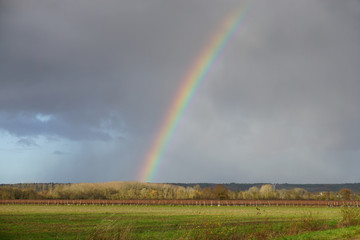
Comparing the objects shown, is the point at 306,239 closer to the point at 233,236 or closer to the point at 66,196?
the point at 233,236

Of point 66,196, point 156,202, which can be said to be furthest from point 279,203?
point 66,196

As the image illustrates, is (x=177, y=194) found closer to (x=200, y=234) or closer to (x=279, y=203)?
(x=279, y=203)

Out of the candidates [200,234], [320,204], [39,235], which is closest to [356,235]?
[200,234]

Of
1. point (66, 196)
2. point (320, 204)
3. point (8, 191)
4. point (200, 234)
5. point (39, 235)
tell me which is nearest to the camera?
point (200, 234)

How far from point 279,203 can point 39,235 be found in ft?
387

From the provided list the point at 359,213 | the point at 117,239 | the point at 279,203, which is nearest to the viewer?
the point at 117,239

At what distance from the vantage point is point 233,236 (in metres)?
25.1

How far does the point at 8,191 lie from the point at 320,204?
437ft

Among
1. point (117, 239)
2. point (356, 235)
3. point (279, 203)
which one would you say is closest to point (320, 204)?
point (279, 203)

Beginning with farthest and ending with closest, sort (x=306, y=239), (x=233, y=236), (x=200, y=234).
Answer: (x=233, y=236) < (x=306, y=239) < (x=200, y=234)

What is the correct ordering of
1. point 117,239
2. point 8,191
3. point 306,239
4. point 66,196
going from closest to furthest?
1. point 117,239
2. point 306,239
3. point 8,191
4. point 66,196

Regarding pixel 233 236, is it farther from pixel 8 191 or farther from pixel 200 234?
pixel 8 191

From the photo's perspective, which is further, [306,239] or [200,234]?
[306,239]

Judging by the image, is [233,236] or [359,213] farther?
[359,213]
